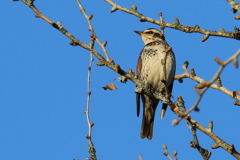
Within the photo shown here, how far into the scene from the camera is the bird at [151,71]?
28.3 feet

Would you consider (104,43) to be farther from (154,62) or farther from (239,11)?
(154,62)

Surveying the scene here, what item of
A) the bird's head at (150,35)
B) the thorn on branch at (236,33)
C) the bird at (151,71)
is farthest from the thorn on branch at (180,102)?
the bird's head at (150,35)

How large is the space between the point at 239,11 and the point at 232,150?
7.49ft

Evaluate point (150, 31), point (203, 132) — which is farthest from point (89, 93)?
point (150, 31)

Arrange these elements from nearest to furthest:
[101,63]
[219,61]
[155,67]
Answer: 1. [219,61]
2. [101,63]
3. [155,67]

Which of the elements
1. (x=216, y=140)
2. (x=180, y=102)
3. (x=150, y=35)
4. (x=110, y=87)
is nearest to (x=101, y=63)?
(x=110, y=87)

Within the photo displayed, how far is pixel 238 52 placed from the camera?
259cm

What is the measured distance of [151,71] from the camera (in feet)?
28.6

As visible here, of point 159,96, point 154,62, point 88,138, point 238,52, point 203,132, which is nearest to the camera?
point 238,52

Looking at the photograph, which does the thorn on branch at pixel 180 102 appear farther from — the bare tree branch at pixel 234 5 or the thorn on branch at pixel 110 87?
the bare tree branch at pixel 234 5

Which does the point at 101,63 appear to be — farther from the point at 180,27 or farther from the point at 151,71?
the point at 151,71

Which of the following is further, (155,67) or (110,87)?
(155,67)

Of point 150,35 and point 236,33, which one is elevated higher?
point 150,35

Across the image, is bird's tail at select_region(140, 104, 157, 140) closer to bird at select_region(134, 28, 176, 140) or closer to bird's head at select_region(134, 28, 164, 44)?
bird at select_region(134, 28, 176, 140)
